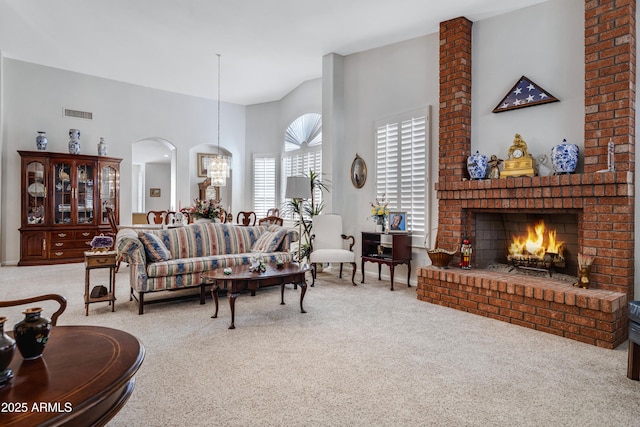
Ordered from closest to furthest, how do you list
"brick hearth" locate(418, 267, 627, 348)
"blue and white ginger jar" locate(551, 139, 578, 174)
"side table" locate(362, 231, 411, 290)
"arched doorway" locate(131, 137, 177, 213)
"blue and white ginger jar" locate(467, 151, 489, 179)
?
"brick hearth" locate(418, 267, 627, 348) < "blue and white ginger jar" locate(551, 139, 578, 174) < "blue and white ginger jar" locate(467, 151, 489, 179) < "side table" locate(362, 231, 411, 290) < "arched doorway" locate(131, 137, 177, 213)

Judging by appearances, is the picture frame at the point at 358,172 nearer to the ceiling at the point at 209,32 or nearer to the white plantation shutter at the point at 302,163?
the white plantation shutter at the point at 302,163

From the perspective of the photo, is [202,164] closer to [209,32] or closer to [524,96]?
[209,32]

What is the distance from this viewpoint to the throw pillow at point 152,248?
13.6ft

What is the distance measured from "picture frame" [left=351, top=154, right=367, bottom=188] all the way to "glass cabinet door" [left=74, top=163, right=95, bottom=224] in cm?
508

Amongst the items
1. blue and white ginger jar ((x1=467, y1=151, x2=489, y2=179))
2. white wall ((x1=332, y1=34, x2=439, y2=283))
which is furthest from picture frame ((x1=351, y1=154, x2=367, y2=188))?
blue and white ginger jar ((x1=467, y1=151, x2=489, y2=179))

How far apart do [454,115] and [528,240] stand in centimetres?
176

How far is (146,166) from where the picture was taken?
12555mm

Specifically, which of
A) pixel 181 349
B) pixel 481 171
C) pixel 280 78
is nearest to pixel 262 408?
pixel 181 349

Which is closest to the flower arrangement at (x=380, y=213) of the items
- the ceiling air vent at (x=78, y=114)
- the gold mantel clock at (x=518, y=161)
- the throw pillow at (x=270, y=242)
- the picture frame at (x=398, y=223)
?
the picture frame at (x=398, y=223)

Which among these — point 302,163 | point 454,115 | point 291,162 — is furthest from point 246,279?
point 291,162

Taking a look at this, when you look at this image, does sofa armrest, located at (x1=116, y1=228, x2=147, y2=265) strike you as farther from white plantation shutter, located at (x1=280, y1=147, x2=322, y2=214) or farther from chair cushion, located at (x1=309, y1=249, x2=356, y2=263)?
white plantation shutter, located at (x1=280, y1=147, x2=322, y2=214)

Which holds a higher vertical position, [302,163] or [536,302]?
[302,163]

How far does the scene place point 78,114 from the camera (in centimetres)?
718

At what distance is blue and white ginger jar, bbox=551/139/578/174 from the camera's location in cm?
365
